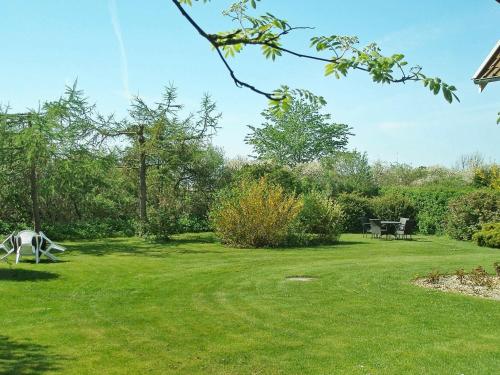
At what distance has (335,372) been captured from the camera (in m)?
5.62

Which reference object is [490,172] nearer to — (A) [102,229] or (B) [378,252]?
(B) [378,252]

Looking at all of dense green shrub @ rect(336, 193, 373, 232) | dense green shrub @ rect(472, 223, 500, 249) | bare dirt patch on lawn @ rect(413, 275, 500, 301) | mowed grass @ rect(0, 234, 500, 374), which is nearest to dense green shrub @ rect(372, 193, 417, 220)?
dense green shrub @ rect(336, 193, 373, 232)

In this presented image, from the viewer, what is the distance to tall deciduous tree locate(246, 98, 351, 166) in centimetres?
5847

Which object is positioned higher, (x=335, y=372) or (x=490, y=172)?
(x=490, y=172)

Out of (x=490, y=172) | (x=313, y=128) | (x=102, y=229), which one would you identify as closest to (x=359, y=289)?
(x=102, y=229)

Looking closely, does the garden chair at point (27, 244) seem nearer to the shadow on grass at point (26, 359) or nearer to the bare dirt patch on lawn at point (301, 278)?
the bare dirt patch on lawn at point (301, 278)

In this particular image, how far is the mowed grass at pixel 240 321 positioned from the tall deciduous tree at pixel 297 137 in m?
45.0

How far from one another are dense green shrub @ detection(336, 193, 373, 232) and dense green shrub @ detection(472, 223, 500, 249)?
7704 millimetres

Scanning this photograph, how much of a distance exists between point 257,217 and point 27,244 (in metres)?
7.65

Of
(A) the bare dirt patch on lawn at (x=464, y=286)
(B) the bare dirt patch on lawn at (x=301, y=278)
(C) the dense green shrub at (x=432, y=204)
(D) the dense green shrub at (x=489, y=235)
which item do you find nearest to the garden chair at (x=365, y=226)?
(C) the dense green shrub at (x=432, y=204)

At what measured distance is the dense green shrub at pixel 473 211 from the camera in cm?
2141

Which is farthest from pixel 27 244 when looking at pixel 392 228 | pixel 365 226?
pixel 365 226

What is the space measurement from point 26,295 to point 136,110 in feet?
54.9

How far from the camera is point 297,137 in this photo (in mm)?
58781
